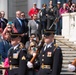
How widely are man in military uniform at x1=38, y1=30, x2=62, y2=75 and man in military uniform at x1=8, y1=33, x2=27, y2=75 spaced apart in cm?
36

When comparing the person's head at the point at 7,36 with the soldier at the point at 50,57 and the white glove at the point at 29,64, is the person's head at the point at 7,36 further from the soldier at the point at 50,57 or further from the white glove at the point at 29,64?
the soldier at the point at 50,57

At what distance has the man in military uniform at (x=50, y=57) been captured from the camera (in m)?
9.60

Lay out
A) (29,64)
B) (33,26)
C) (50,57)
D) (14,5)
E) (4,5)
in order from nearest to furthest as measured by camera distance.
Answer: (50,57) < (29,64) < (33,26) < (4,5) < (14,5)

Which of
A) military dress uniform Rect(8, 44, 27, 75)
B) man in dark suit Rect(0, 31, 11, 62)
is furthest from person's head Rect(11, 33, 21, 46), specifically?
man in dark suit Rect(0, 31, 11, 62)

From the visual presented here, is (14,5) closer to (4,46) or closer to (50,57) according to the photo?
(4,46)

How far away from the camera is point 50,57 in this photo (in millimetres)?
9766

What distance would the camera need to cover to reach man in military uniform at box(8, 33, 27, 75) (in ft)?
32.5

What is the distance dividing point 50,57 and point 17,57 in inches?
28.1

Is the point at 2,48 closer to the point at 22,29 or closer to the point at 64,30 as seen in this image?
the point at 22,29

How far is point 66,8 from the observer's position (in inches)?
797

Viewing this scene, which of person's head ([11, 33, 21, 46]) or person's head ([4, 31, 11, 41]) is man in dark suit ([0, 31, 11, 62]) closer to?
person's head ([4, 31, 11, 41])

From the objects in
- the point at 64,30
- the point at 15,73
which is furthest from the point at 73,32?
the point at 15,73

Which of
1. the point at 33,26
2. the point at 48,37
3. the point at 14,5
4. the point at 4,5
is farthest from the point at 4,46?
the point at 14,5

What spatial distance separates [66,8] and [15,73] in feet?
34.4
